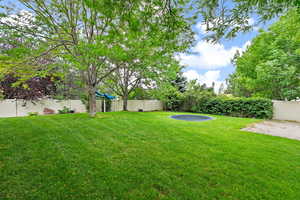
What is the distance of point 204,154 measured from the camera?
3000 millimetres

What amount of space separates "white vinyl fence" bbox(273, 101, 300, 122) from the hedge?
38 centimetres

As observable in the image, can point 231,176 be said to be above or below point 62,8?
below

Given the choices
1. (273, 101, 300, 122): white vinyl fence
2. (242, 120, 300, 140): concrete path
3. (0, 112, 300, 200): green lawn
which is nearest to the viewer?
(0, 112, 300, 200): green lawn

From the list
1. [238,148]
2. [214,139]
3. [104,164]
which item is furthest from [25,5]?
[238,148]

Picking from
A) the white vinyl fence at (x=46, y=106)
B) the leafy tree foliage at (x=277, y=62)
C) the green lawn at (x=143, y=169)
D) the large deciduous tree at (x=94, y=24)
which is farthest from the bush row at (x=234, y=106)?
the large deciduous tree at (x=94, y=24)

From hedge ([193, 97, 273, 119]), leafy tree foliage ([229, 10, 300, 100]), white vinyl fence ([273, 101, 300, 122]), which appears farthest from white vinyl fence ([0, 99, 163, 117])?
white vinyl fence ([273, 101, 300, 122])

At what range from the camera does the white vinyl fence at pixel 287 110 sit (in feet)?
28.3

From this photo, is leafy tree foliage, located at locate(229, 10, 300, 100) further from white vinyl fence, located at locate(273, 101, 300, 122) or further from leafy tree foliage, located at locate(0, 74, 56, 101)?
leafy tree foliage, located at locate(0, 74, 56, 101)

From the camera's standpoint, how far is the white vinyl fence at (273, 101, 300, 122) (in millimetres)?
8641

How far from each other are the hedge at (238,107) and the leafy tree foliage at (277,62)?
5.61 ft

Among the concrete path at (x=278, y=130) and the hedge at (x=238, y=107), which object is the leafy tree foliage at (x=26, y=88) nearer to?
the concrete path at (x=278, y=130)

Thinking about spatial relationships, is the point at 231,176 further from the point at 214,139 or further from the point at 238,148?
the point at 214,139

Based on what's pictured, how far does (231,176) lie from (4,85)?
12240 millimetres

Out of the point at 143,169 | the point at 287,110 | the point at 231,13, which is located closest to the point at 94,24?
the point at 231,13
